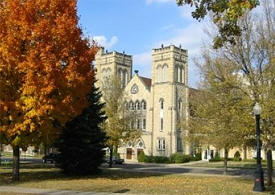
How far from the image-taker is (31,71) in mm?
20500

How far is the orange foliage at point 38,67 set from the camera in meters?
20.8

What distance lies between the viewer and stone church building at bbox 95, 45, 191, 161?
66.7 metres

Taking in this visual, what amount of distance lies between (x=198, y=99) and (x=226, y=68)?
1020cm

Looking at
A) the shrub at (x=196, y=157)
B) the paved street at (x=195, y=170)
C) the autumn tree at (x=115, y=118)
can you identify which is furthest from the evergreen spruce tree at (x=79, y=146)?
the shrub at (x=196, y=157)

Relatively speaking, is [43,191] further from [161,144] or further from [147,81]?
[147,81]

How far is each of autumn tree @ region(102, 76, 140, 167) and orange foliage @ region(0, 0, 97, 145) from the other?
21224mm

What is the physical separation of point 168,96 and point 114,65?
1411cm

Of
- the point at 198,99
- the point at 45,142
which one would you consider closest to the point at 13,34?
the point at 45,142

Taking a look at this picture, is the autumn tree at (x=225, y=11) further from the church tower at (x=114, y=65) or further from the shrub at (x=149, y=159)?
the church tower at (x=114, y=65)

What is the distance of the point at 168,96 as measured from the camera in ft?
222

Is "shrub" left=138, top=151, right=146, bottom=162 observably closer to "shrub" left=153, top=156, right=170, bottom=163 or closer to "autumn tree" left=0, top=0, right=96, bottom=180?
"shrub" left=153, top=156, right=170, bottom=163

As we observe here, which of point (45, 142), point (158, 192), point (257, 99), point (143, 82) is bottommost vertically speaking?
point (158, 192)

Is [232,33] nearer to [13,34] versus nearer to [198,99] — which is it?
[13,34]

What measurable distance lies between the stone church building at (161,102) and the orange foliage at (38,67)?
140 ft
